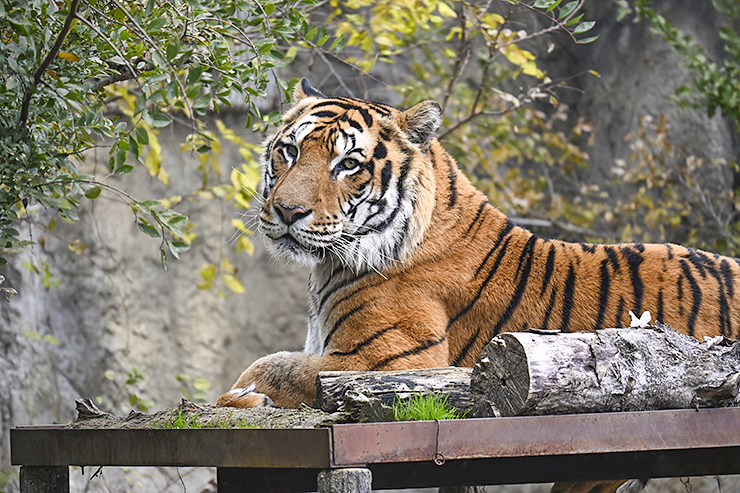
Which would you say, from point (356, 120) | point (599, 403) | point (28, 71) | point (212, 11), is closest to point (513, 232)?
point (356, 120)

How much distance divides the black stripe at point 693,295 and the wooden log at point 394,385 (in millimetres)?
1045

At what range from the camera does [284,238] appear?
2873mm

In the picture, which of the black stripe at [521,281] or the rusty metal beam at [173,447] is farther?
the black stripe at [521,281]

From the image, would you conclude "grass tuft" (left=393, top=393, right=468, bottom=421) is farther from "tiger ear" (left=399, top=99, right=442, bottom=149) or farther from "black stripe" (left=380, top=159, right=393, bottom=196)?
"tiger ear" (left=399, top=99, right=442, bottom=149)

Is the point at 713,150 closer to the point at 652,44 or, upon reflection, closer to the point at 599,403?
the point at 652,44

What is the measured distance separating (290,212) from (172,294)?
4.14 meters

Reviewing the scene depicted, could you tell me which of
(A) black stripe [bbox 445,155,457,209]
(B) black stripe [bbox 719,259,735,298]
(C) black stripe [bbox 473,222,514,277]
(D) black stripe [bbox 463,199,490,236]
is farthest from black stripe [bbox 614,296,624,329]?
(A) black stripe [bbox 445,155,457,209]

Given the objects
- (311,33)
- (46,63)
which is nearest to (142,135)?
(46,63)

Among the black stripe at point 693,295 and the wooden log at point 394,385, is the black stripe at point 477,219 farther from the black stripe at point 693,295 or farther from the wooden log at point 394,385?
the wooden log at point 394,385

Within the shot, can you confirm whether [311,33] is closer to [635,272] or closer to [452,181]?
[452,181]

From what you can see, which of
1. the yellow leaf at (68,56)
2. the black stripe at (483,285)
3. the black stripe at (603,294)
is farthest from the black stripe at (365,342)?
the yellow leaf at (68,56)

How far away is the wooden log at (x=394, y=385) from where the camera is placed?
208cm

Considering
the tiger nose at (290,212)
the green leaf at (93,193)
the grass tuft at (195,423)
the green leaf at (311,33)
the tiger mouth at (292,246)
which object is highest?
the green leaf at (311,33)

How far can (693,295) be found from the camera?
287 cm
